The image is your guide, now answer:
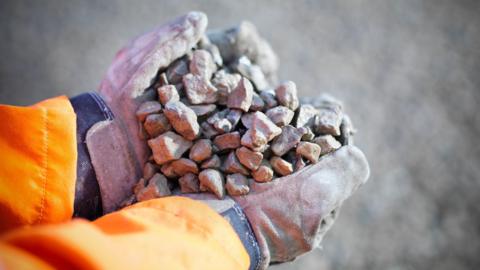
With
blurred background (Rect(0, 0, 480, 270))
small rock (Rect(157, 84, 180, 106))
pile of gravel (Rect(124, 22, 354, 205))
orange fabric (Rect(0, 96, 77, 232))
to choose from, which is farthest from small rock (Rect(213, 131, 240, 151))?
blurred background (Rect(0, 0, 480, 270))

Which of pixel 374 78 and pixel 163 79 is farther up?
pixel 163 79

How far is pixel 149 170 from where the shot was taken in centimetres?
77

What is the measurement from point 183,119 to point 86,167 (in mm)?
170

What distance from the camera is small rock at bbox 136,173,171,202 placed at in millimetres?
734

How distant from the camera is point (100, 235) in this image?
1.58 ft

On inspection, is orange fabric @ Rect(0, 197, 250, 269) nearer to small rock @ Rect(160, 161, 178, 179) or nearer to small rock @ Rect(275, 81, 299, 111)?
small rock @ Rect(160, 161, 178, 179)

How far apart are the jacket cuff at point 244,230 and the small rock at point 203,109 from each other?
0.53 ft

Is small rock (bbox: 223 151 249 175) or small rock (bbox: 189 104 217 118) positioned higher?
small rock (bbox: 189 104 217 118)

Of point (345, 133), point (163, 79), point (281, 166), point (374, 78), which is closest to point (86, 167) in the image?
point (163, 79)

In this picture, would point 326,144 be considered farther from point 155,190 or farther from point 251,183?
point 155,190

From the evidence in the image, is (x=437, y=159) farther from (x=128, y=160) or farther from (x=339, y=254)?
(x=128, y=160)

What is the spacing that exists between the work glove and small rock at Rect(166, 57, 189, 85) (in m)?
0.01

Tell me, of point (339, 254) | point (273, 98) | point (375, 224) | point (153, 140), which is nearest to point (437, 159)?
point (375, 224)

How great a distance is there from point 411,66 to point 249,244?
1.09 meters
